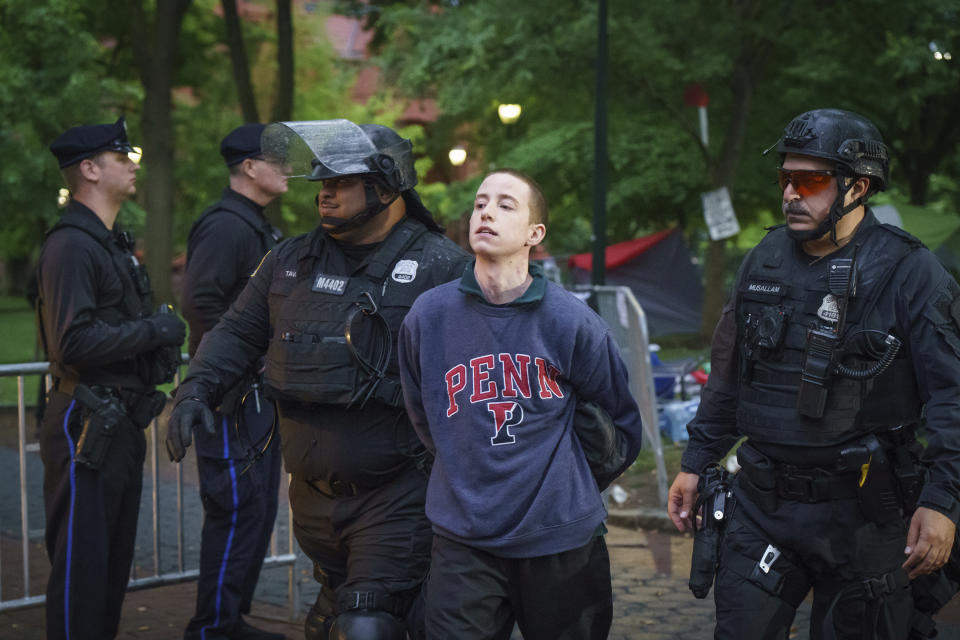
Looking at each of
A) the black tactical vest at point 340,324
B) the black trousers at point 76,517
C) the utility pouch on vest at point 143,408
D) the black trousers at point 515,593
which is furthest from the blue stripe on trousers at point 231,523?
the black trousers at point 515,593

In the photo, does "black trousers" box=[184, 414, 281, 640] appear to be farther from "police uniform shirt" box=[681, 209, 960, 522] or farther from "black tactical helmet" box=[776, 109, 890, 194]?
"black tactical helmet" box=[776, 109, 890, 194]

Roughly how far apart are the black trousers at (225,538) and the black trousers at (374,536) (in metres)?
1.38

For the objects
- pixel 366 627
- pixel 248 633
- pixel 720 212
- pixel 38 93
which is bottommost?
pixel 248 633

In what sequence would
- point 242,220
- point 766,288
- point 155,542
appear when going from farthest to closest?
point 155,542 → point 242,220 → point 766,288

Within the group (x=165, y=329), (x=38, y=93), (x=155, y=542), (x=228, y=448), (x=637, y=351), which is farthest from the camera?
(x=38, y=93)

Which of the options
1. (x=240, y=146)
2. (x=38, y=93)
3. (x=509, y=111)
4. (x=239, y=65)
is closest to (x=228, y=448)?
(x=240, y=146)

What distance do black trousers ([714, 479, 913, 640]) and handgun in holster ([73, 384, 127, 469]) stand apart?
2.57 meters

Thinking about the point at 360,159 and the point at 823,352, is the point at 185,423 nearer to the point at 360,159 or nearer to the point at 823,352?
the point at 360,159

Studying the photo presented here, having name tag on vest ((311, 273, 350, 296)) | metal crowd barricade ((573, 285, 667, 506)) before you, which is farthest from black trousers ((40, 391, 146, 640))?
metal crowd barricade ((573, 285, 667, 506))

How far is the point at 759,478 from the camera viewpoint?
13.0 feet

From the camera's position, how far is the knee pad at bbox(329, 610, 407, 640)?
12.7 feet

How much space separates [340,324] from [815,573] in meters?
1.75

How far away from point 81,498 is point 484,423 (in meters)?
2.27

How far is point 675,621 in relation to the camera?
21.3 ft
